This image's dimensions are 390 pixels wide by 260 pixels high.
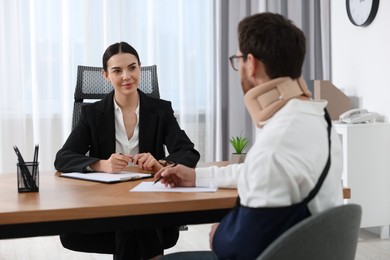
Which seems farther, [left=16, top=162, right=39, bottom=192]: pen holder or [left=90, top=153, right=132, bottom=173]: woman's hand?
[left=90, top=153, right=132, bottom=173]: woman's hand

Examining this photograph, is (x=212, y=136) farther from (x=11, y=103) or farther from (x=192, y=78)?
(x=11, y=103)

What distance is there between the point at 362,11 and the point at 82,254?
2.52 meters

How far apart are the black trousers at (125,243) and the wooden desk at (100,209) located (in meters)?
0.34

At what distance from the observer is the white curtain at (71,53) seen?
4258 mm

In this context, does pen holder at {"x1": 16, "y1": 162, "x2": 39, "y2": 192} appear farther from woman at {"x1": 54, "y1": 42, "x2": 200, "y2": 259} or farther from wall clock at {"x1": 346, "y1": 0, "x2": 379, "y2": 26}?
wall clock at {"x1": 346, "y1": 0, "x2": 379, "y2": 26}

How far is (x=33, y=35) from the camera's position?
426 centimetres

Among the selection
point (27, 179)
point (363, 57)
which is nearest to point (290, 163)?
point (27, 179)

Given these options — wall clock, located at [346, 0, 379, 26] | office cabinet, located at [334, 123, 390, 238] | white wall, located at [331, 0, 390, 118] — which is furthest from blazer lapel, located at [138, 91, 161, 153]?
wall clock, located at [346, 0, 379, 26]

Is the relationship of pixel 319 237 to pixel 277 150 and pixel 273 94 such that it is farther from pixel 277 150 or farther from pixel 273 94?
pixel 273 94

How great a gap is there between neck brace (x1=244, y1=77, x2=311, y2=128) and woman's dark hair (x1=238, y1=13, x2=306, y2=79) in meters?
0.02

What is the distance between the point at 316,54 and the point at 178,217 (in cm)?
359

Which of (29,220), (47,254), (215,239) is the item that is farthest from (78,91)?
(215,239)

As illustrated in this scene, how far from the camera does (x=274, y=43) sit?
1325 mm

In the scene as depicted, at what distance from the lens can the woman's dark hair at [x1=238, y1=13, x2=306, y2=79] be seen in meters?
1.33
